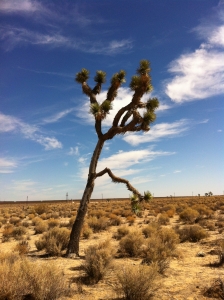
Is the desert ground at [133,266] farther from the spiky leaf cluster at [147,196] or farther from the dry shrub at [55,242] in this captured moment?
the spiky leaf cluster at [147,196]

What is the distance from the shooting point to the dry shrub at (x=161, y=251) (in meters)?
8.02

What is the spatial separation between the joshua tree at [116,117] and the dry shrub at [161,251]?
1.64 metres

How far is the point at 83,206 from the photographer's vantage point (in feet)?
35.0

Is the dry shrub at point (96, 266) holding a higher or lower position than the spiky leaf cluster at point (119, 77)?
lower

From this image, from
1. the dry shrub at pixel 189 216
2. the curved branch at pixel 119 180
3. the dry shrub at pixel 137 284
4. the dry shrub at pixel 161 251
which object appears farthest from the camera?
the dry shrub at pixel 189 216

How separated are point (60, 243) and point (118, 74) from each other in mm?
7658

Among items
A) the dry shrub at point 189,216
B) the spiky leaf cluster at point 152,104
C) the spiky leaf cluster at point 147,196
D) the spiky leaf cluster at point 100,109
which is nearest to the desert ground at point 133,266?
the spiky leaf cluster at point 147,196

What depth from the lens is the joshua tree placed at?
35.1 ft

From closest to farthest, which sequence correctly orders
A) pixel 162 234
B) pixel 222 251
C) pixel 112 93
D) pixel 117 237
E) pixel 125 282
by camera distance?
pixel 125 282
pixel 222 251
pixel 162 234
pixel 112 93
pixel 117 237

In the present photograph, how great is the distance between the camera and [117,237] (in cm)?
1416

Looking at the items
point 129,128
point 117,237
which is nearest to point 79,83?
point 129,128

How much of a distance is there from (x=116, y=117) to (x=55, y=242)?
5.65m

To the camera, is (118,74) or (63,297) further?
(118,74)

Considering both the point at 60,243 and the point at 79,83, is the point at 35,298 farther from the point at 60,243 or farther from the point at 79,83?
the point at 79,83
